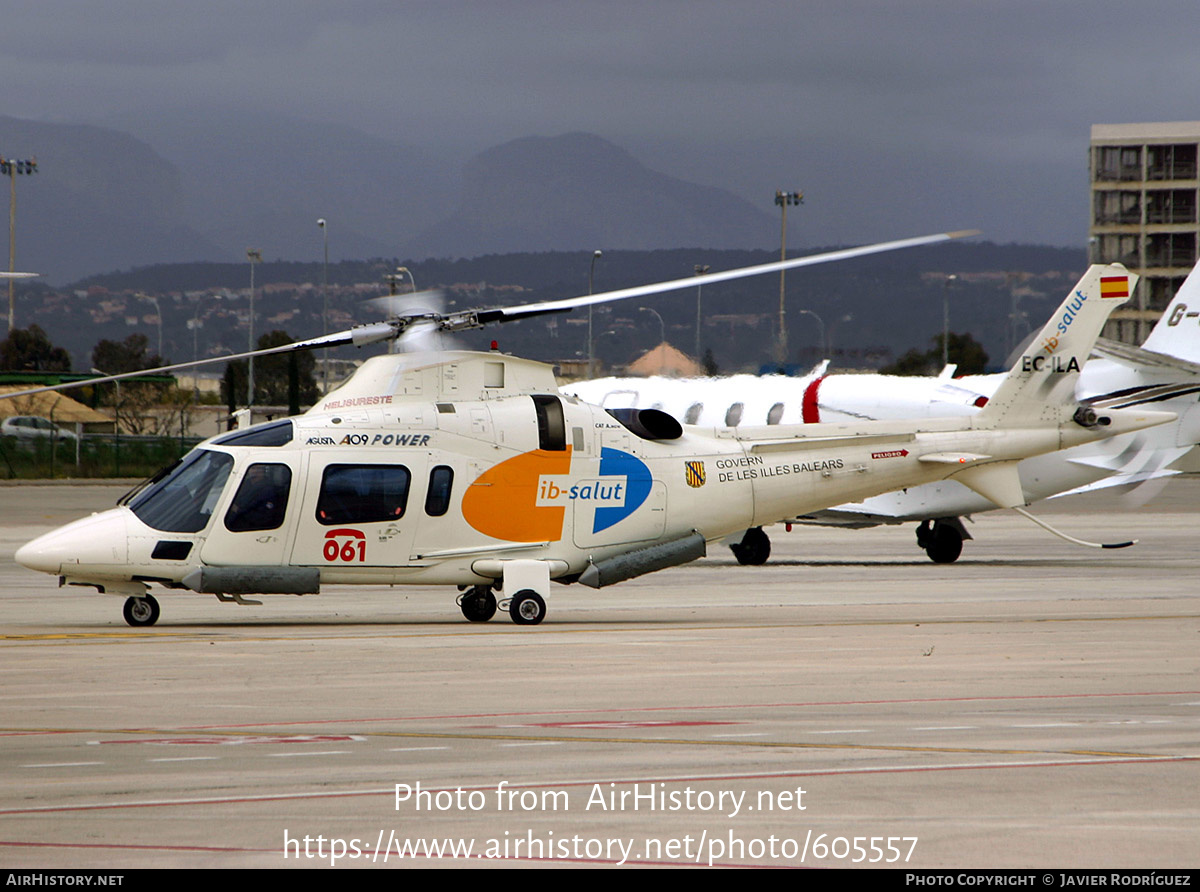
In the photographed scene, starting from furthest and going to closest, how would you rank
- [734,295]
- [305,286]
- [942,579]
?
[305,286], [734,295], [942,579]

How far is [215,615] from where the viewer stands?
57.7ft

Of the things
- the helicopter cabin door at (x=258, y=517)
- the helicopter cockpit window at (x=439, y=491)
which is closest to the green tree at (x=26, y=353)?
the helicopter cabin door at (x=258, y=517)

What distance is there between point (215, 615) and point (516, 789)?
34.9ft

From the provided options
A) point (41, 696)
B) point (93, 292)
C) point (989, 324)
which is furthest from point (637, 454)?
point (93, 292)

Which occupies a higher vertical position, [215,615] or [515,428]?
[515,428]

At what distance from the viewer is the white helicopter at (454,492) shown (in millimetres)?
15711

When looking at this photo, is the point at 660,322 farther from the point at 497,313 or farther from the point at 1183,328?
the point at 497,313

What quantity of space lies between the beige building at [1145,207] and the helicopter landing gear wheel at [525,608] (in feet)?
302

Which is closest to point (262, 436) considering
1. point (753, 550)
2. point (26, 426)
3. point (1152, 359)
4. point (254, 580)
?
point (254, 580)

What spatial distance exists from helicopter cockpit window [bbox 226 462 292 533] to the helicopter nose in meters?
1.16

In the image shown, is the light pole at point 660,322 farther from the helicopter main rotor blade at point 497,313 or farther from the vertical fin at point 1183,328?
the helicopter main rotor blade at point 497,313

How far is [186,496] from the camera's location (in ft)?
52.2

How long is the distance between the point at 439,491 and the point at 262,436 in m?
2.06

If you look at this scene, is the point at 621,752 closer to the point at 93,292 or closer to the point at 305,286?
the point at 305,286
